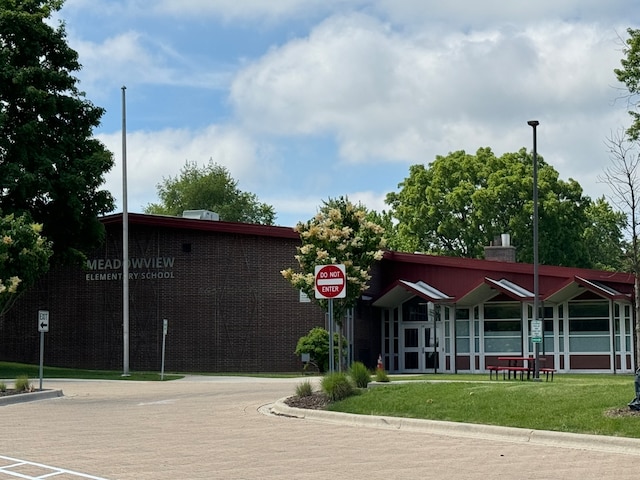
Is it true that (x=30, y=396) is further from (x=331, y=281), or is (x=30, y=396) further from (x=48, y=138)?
(x=48, y=138)

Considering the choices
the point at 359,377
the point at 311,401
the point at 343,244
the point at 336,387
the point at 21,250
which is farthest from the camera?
the point at 343,244

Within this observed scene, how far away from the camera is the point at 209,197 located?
87.1m

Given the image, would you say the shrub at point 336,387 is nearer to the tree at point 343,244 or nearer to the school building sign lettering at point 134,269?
the tree at point 343,244

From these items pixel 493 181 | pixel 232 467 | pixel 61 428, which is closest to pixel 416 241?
pixel 493 181

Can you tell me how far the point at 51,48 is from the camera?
4181 cm

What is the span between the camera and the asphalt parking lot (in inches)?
468

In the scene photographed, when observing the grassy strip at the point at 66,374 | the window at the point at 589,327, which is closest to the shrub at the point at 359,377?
the grassy strip at the point at 66,374

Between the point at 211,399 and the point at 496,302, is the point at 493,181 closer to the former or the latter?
the point at 496,302

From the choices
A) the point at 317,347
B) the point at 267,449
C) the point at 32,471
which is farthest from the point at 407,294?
the point at 32,471

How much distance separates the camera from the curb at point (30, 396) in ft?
78.7

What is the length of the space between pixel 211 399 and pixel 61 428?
722 centimetres

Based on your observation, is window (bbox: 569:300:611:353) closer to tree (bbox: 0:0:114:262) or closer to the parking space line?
tree (bbox: 0:0:114:262)

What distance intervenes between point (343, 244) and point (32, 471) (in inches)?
774

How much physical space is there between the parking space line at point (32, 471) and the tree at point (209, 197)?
237 feet
